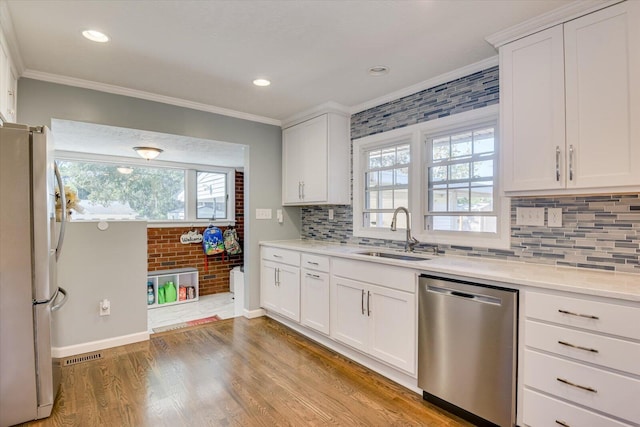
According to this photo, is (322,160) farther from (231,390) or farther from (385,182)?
(231,390)

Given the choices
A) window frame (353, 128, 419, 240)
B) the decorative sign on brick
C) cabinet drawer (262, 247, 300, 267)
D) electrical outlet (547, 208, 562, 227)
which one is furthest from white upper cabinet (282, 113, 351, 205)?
the decorative sign on brick

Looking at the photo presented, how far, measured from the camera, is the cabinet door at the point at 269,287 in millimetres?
3596

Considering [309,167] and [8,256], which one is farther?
[309,167]

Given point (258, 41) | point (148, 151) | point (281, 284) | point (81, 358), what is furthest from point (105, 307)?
point (258, 41)

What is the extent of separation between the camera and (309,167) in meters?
3.56

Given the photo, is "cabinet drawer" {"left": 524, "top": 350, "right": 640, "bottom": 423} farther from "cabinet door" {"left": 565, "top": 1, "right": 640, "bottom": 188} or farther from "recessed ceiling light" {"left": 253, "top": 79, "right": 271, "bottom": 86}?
"recessed ceiling light" {"left": 253, "top": 79, "right": 271, "bottom": 86}

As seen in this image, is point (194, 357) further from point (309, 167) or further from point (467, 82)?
point (467, 82)

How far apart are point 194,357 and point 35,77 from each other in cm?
261

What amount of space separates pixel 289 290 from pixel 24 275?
6.87 ft

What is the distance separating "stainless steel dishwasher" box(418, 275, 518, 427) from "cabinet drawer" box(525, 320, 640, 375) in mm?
97

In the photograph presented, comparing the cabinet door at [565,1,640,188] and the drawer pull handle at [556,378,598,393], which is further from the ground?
the cabinet door at [565,1,640,188]

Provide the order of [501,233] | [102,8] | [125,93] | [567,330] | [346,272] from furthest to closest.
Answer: [125,93]
[346,272]
[501,233]
[102,8]
[567,330]

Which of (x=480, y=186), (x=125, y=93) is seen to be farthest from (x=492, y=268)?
(x=125, y=93)

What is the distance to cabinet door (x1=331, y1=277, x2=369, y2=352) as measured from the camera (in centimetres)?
254
